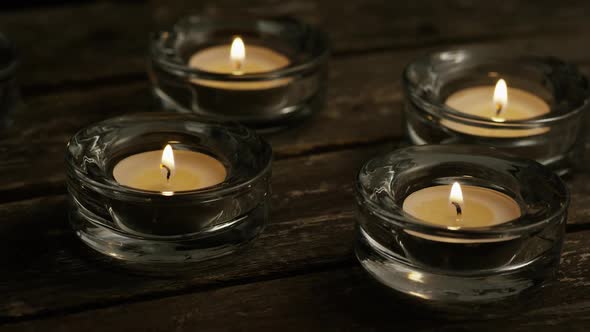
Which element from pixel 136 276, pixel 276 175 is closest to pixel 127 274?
pixel 136 276

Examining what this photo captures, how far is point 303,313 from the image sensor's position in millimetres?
710

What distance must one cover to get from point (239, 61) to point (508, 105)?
1.03ft

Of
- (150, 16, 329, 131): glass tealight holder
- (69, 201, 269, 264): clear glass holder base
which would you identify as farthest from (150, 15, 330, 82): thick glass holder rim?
(69, 201, 269, 264): clear glass holder base

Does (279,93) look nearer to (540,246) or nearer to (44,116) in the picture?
(44,116)

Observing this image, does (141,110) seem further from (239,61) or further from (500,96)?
(500,96)

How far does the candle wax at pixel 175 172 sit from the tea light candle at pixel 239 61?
14cm

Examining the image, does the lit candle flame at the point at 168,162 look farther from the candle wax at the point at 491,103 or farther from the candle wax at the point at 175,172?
the candle wax at the point at 491,103

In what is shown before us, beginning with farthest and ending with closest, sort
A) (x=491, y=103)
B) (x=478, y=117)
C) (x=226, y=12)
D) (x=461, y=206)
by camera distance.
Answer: (x=226, y=12), (x=491, y=103), (x=478, y=117), (x=461, y=206)

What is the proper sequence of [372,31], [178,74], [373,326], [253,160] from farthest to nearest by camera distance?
[372,31], [178,74], [253,160], [373,326]

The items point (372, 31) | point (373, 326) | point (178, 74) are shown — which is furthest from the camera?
point (372, 31)

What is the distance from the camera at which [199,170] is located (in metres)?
0.83

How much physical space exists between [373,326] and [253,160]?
20 cm

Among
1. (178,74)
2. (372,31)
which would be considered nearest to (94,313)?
(178,74)

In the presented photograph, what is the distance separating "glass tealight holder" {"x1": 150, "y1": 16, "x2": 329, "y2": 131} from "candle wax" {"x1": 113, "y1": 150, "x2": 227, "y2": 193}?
8 centimetres
